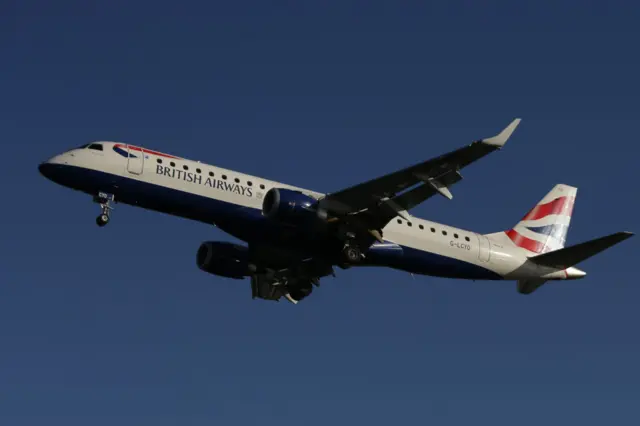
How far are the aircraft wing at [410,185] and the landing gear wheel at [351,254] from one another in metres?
1.80

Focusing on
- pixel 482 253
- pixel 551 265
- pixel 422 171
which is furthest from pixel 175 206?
pixel 551 265

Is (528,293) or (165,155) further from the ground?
(165,155)

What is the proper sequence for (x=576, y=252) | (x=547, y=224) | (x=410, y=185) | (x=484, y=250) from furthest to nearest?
(x=547, y=224) < (x=484, y=250) < (x=576, y=252) < (x=410, y=185)

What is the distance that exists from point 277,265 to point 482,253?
9.44m

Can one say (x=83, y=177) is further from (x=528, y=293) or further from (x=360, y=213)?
(x=528, y=293)

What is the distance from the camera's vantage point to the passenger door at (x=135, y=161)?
157 feet

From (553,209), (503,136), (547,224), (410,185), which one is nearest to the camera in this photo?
(503,136)

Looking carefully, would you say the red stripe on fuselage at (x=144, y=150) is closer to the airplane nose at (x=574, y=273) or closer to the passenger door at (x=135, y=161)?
A: the passenger door at (x=135, y=161)

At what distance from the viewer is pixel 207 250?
179 feet

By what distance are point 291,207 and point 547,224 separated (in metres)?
15.9

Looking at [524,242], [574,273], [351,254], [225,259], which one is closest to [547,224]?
[524,242]

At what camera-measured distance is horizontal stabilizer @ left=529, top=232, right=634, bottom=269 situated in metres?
48.6

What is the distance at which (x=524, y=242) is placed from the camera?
182ft

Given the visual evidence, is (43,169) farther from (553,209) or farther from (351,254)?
(553,209)
